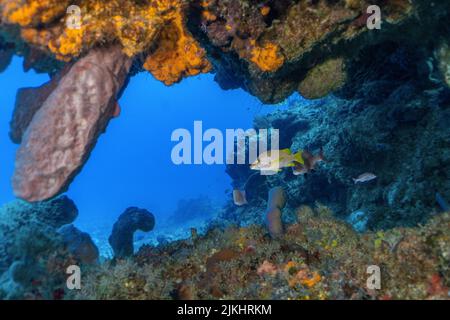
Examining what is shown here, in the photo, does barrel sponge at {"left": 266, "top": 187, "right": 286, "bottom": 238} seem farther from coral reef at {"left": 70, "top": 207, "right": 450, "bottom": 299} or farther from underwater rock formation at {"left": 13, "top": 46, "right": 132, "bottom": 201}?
underwater rock formation at {"left": 13, "top": 46, "right": 132, "bottom": 201}

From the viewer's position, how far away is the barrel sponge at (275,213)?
6.74 m

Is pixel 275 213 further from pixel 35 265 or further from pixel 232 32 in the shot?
pixel 35 265

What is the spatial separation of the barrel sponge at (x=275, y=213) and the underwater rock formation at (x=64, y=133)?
12.6ft

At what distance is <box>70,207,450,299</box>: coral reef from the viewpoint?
4000 mm

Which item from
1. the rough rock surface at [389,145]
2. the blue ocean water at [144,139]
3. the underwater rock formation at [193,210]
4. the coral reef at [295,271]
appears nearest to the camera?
the coral reef at [295,271]

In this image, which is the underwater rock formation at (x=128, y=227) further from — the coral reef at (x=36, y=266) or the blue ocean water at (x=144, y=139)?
the blue ocean water at (x=144, y=139)

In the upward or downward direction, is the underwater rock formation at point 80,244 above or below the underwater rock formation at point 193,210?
below

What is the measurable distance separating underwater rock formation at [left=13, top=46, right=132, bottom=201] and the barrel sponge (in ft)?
12.6

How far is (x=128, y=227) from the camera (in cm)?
1109

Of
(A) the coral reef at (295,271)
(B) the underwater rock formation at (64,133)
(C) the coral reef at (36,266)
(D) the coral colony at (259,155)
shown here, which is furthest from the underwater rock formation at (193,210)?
(B) the underwater rock formation at (64,133)

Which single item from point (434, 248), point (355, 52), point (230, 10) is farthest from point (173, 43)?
point (434, 248)

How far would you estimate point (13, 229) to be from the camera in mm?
10039

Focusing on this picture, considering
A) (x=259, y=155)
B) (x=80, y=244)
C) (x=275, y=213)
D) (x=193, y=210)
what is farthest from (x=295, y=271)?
(x=193, y=210)

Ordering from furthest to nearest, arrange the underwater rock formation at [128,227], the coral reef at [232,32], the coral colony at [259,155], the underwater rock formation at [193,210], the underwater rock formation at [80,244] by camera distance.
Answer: the underwater rock formation at [193,210]
the underwater rock formation at [128,227]
the underwater rock formation at [80,244]
the coral reef at [232,32]
the coral colony at [259,155]
